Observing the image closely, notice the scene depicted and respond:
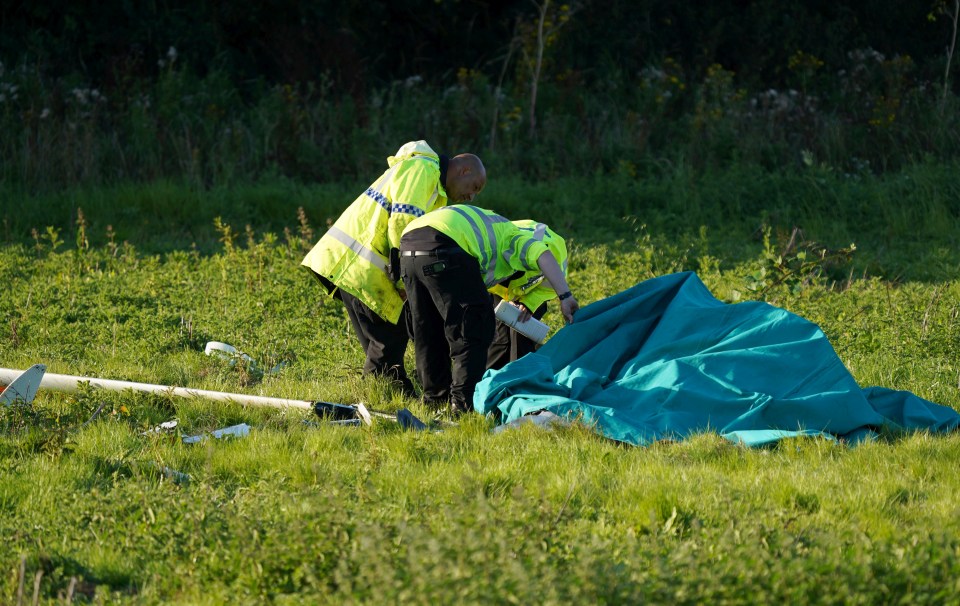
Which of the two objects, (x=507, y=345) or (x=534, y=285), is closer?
(x=534, y=285)

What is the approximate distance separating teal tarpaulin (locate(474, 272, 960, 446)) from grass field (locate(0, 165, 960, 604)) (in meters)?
0.27

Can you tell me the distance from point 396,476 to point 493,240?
1.74 metres

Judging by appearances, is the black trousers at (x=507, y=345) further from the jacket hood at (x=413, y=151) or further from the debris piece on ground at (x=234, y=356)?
the debris piece on ground at (x=234, y=356)

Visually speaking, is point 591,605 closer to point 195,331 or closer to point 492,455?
point 492,455

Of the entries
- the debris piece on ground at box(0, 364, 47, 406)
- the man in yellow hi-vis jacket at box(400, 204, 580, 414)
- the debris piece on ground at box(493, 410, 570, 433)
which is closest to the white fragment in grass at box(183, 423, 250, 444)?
the debris piece on ground at box(0, 364, 47, 406)

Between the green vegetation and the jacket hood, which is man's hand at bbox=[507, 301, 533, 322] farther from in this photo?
the jacket hood

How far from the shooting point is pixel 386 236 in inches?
270

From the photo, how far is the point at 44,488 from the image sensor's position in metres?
5.03

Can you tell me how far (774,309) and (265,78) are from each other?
1257 cm

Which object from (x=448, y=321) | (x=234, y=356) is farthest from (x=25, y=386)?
(x=448, y=321)

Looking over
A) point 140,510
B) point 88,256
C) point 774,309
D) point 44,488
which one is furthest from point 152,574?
point 88,256

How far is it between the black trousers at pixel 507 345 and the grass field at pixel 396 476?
78 centimetres

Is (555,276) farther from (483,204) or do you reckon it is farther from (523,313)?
(483,204)

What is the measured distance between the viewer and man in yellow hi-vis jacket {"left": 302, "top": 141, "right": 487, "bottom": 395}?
267 inches
